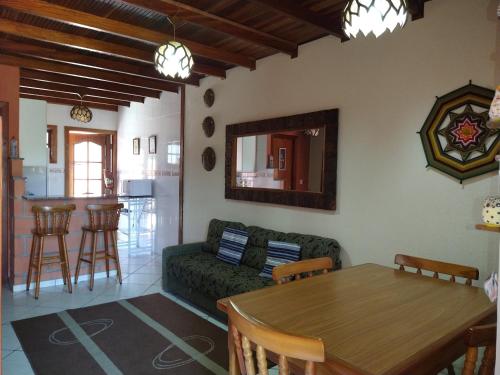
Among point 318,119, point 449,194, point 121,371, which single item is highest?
point 318,119

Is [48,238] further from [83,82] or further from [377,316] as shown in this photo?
[377,316]

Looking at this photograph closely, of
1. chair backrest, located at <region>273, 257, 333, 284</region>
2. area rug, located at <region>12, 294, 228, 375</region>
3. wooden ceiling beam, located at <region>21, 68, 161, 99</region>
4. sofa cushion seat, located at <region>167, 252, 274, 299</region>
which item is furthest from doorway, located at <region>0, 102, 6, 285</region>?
chair backrest, located at <region>273, 257, 333, 284</region>

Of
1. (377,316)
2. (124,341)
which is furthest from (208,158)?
(377,316)

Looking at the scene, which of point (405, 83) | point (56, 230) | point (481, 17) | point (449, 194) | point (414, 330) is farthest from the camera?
point (56, 230)

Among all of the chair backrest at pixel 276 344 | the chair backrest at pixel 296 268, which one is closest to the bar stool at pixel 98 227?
the chair backrest at pixel 296 268

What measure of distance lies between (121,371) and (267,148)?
2.38 m

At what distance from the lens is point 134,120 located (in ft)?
21.9

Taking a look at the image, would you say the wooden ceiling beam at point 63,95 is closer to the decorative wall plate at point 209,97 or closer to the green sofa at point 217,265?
the decorative wall plate at point 209,97

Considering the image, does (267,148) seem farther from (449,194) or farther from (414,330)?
(414,330)

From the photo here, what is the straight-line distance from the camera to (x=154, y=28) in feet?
10.9

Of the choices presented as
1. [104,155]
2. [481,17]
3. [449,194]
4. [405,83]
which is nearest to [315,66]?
[405,83]

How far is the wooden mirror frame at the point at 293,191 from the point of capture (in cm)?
314

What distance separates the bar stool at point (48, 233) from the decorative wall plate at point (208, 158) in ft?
5.19

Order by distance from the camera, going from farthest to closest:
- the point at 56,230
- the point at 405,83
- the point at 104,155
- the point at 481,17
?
1. the point at 104,155
2. the point at 56,230
3. the point at 405,83
4. the point at 481,17
